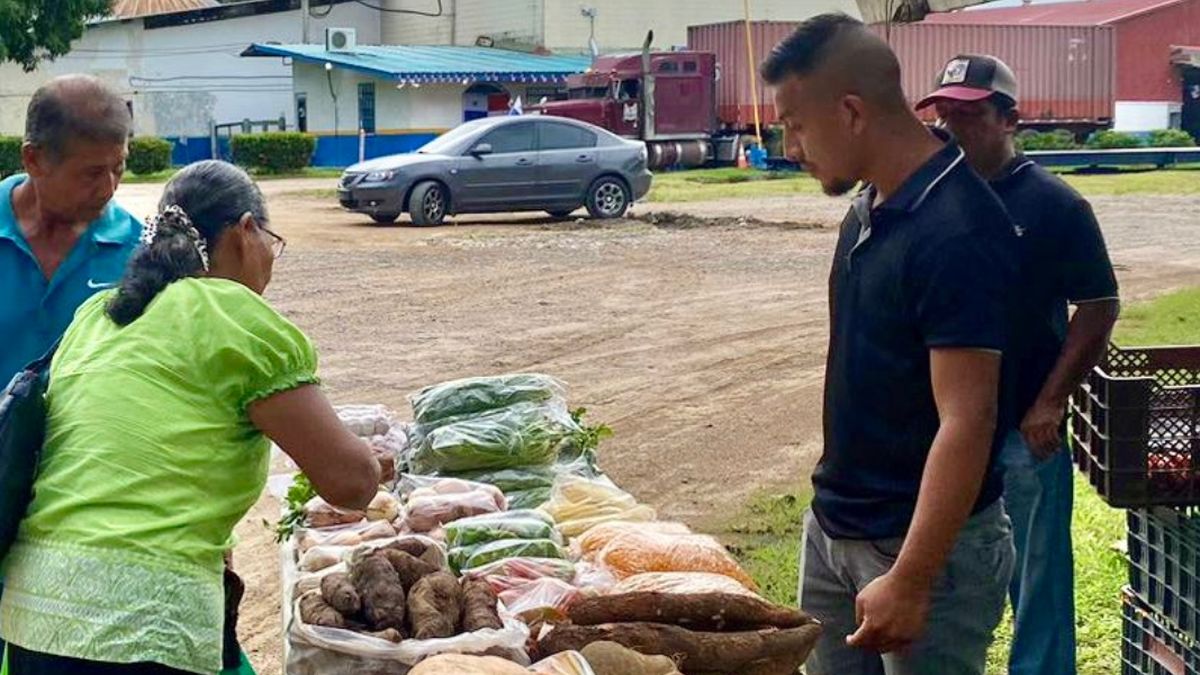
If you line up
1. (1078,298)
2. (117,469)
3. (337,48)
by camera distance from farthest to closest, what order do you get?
(337,48), (1078,298), (117,469)

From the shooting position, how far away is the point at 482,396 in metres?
6.46

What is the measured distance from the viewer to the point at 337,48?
1820 inches

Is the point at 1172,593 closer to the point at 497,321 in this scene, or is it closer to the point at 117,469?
the point at 117,469

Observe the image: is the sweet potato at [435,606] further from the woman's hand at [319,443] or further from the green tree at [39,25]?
the green tree at [39,25]

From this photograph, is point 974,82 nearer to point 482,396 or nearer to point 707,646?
point 707,646

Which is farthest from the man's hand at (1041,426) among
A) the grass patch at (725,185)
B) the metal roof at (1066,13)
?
the metal roof at (1066,13)

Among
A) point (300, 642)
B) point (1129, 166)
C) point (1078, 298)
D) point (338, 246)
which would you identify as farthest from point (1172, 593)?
point (1129, 166)

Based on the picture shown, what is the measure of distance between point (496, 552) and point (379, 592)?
2.61 ft

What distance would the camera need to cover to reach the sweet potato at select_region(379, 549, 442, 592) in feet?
14.9

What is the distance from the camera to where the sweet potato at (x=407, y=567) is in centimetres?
453

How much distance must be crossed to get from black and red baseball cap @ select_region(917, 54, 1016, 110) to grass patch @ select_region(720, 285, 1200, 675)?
182 centimetres

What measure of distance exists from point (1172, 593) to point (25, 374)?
2.94 metres

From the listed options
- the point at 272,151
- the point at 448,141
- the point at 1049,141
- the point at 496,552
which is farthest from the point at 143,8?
the point at 496,552

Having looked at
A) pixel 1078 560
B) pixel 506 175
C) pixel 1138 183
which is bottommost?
pixel 1078 560
